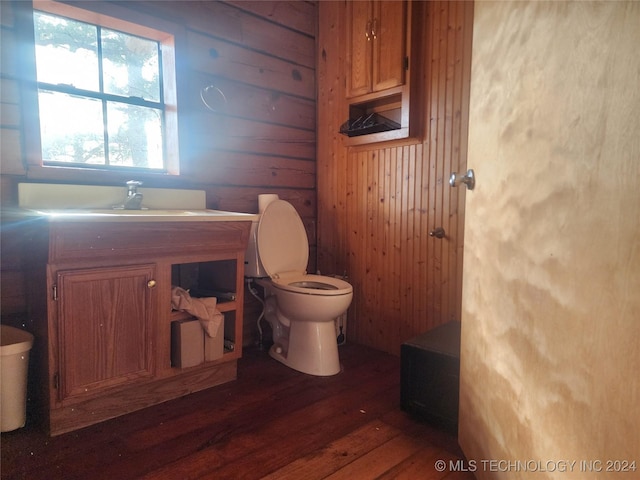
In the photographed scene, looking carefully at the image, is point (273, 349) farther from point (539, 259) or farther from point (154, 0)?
point (154, 0)

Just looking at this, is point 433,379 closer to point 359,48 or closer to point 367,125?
point 367,125

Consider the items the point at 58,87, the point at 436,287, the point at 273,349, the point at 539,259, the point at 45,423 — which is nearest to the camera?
the point at 539,259

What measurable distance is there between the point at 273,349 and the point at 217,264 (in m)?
0.64

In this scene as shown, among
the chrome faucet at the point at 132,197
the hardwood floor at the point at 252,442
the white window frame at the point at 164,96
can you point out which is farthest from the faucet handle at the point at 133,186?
the hardwood floor at the point at 252,442

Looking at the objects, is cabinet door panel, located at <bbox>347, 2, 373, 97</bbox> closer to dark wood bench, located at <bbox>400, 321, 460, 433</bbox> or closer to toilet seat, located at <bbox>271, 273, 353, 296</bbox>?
toilet seat, located at <bbox>271, 273, 353, 296</bbox>

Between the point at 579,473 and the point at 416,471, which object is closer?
the point at 579,473

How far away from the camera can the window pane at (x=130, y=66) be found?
2.08 meters

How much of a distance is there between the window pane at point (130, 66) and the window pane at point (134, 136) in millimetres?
86

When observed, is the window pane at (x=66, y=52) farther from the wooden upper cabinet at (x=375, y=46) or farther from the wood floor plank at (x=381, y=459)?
the wood floor plank at (x=381, y=459)

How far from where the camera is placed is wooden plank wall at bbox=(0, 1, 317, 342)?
2219mm

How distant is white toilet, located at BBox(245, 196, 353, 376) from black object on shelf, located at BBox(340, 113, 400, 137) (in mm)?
601

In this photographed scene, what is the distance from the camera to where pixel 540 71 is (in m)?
0.89

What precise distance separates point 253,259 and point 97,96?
113cm

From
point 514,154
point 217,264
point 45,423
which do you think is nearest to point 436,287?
point 217,264
